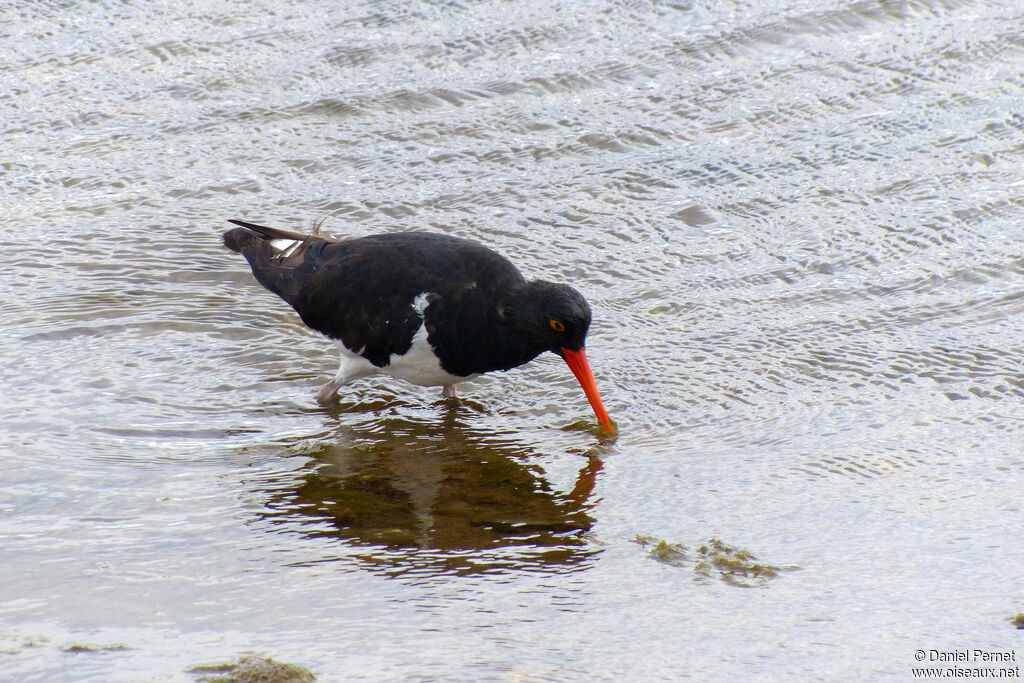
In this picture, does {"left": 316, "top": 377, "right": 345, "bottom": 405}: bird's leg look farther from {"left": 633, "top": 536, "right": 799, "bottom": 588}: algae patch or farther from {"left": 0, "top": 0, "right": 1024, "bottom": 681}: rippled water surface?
{"left": 633, "top": 536, "right": 799, "bottom": 588}: algae patch

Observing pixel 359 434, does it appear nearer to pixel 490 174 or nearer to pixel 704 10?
pixel 490 174

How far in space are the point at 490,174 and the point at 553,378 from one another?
2.42 metres

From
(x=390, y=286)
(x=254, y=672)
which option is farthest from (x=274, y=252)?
(x=254, y=672)

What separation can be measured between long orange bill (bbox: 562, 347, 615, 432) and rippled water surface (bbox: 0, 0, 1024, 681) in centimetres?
12

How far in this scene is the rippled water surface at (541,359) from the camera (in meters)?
3.52

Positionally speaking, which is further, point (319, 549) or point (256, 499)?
point (256, 499)

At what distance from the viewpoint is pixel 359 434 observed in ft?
17.0

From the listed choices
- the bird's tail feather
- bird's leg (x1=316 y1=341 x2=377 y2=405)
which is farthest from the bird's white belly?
the bird's tail feather

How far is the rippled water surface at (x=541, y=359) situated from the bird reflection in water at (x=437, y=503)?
22 millimetres

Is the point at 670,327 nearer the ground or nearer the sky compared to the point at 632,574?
nearer the sky

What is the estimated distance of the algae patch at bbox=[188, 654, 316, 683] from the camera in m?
3.04

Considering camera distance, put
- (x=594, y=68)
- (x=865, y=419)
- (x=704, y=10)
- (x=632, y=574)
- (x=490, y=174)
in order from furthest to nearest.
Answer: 1. (x=704, y=10)
2. (x=594, y=68)
3. (x=490, y=174)
4. (x=865, y=419)
5. (x=632, y=574)

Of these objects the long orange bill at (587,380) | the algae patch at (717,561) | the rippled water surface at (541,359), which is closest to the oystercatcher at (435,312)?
the long orange bill at (587,380)

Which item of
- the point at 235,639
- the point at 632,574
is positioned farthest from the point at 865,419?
the point at 235,639
